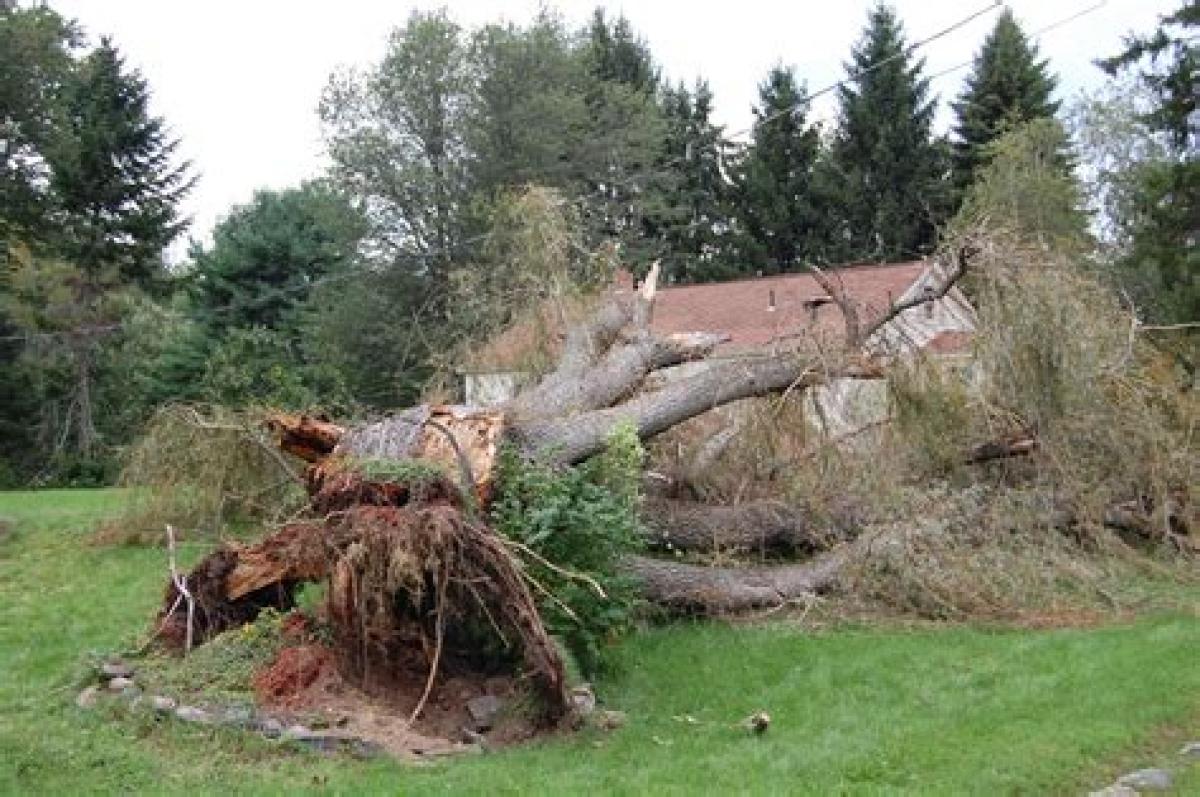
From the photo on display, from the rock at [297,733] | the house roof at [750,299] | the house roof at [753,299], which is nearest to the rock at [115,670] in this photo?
the rock at [297,733]

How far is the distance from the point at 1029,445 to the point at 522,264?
4551mm

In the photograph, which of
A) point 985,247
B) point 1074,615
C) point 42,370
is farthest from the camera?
point 42,370

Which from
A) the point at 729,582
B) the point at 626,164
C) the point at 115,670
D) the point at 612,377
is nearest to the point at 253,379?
the point at 612,377

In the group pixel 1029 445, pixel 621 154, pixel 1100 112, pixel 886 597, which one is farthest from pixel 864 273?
pixel 1100 112

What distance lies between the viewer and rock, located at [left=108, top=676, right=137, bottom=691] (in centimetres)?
600

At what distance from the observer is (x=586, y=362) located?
992 centimetres

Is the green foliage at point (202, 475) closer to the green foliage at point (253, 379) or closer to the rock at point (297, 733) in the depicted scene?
the green foliage at point (253, 379)

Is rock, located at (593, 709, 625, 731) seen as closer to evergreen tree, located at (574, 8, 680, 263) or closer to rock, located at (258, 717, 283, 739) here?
rock, located at (258, 717, 283, 739)

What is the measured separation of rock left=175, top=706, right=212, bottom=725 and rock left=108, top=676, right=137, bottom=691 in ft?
1.74

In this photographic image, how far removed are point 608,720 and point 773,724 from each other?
818mm

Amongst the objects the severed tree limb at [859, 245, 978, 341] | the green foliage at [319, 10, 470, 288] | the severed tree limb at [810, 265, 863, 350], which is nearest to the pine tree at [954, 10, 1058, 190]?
the green foliage at [319, 10, 470, 288]

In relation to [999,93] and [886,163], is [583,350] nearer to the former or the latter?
[886,163]

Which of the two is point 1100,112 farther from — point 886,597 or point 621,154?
point 886,597

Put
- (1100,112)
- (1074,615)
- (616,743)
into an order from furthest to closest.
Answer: (1100,112)
(1074,615)
(616,743)
